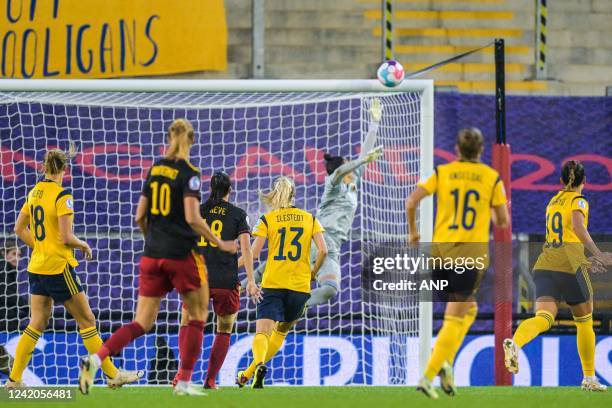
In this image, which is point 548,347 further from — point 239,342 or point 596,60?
point 596,60

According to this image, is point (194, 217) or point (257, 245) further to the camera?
point (257, 245)

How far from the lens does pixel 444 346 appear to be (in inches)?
277

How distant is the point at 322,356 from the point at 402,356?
1.07 m

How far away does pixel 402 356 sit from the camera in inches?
445

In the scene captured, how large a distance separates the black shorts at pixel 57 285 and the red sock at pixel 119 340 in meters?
1.40

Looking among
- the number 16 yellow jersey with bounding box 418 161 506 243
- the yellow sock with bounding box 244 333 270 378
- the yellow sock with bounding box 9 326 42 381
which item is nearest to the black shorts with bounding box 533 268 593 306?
the number 16 yellow jersey with bounding box 418 161 506 243

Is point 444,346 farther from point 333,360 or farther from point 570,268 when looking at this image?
point 333,360

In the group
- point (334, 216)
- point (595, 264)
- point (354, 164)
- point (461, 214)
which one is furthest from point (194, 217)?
point (595, 264)

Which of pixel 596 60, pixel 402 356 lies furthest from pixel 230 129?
pixel 596 60

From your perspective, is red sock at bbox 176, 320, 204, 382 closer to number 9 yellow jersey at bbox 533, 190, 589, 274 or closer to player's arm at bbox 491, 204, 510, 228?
player's arm at bbox 491, 204, 510, 228

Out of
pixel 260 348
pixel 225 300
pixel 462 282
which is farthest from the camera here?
pixel 260 348

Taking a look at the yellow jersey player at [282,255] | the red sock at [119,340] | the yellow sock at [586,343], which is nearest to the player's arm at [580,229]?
the yellow sock at [586,343]

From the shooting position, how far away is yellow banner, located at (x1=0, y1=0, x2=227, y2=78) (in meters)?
13.7

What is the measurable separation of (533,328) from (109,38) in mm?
6888
